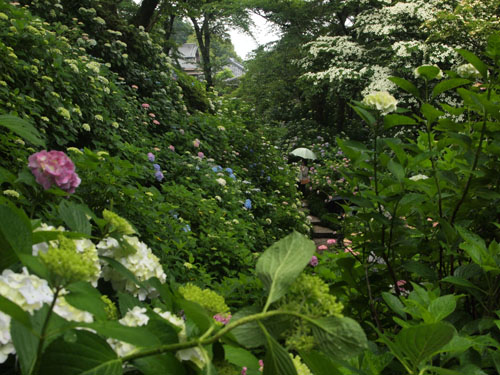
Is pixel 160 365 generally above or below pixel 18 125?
below

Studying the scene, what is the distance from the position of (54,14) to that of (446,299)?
603 centimetres

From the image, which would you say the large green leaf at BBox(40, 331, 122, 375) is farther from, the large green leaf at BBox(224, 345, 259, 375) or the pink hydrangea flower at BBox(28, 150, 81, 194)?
the pink hydrangea flower at BBox(28, 150, 81, 194)

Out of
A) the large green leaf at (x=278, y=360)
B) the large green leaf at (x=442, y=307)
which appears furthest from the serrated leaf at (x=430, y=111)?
the large green leaf at (x=278, y=360)

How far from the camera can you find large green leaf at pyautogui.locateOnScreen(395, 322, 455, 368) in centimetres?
49

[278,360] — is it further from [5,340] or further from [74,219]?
[74,219]

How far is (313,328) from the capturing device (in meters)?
0.36

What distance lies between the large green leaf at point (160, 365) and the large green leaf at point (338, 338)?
141 mm

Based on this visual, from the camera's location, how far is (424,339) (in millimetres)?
523

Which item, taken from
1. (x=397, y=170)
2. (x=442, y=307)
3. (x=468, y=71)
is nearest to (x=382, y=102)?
(x=397, y=170)

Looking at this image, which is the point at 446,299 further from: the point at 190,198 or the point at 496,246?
the point at 190,198

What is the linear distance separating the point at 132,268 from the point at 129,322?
17 centimetres

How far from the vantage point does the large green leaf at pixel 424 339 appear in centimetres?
49

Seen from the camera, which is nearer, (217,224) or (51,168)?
(51,168)

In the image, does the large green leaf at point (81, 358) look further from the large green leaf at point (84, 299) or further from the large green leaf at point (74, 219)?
the large green leaf at point (74, 219)
